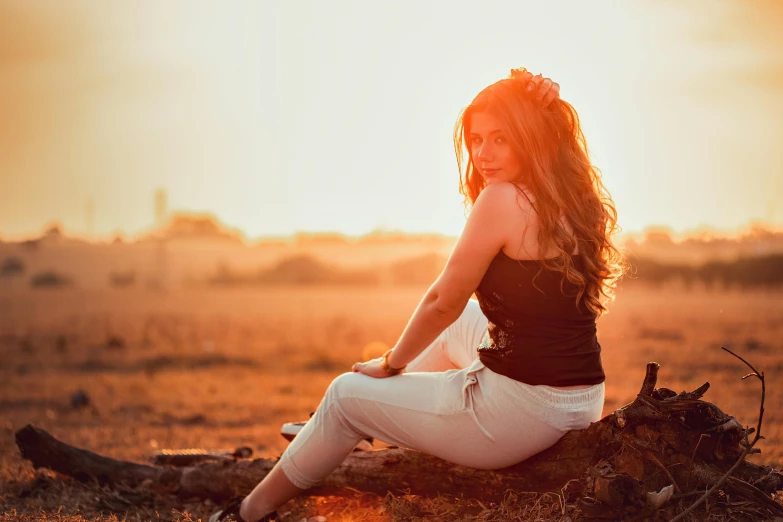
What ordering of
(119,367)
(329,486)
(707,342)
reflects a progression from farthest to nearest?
(707,342), (119,367), (329,486)

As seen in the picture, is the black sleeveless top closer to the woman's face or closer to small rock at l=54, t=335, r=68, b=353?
the woman's face

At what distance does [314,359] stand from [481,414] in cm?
1205

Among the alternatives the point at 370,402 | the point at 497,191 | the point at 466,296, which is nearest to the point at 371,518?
the point at 370,402

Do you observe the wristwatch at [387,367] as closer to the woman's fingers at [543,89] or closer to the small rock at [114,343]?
the woman's fingers at [543,89]

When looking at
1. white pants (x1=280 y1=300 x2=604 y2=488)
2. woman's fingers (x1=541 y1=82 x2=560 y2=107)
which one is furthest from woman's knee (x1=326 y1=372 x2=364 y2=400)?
woman's fingers (x1=541 y1=82 x2=560 y2=107)

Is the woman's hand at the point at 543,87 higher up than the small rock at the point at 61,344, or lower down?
higher up

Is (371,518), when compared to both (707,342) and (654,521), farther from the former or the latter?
(707,342)

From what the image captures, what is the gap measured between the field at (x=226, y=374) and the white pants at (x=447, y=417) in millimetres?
373

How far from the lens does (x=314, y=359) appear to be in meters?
15.2

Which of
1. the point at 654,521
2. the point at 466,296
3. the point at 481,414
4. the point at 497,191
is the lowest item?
the point at 654,521

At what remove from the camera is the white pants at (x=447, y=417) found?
3.39 meters

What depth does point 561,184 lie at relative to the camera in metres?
3.43

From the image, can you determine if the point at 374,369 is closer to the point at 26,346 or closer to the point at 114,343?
the point at 114,343

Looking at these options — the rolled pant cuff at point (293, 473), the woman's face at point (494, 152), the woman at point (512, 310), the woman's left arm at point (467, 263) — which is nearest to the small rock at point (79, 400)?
the rolled pant cuff at point (293, 473)
